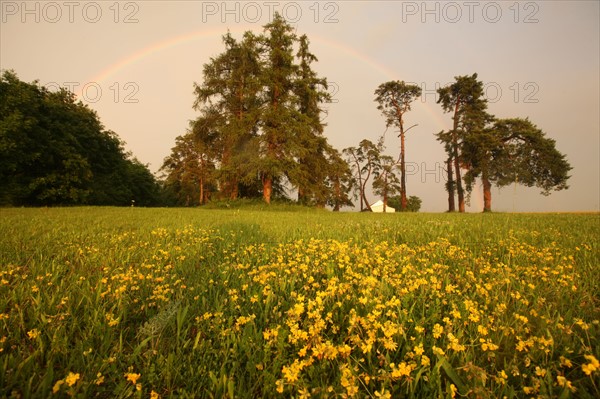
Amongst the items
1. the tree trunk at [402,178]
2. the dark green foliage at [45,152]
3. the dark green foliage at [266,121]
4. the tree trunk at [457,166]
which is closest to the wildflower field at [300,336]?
the dark green foliage at [266,121]

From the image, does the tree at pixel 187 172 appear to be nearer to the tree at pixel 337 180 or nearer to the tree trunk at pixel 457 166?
the tree at pixel 337 180

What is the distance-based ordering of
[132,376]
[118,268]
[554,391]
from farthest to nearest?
[118,268] → [554,391] → [132,376]

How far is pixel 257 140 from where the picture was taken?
2616 centimetres

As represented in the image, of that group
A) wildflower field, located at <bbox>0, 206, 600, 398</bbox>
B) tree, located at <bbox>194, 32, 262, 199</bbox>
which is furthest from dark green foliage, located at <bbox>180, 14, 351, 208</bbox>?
wildflower field, located at <bbox>0, 206, 600, 398</bbox>

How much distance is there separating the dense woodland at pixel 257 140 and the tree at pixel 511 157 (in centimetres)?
13

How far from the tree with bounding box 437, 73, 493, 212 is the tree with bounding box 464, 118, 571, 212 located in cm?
128

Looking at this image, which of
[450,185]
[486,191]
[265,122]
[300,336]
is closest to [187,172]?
[265,122]

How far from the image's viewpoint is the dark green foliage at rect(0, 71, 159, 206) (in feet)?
79.3

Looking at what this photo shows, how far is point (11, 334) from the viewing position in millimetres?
1796

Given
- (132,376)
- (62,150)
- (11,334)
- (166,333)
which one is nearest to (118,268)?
(11,334)

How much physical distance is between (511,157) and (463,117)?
315 inches

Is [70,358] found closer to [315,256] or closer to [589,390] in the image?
[315,256]

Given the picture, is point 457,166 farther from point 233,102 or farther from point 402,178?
point 233,102

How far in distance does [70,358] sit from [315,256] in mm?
2603
